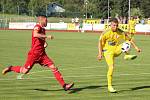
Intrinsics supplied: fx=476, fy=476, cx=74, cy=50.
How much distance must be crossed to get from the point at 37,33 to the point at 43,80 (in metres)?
3.01

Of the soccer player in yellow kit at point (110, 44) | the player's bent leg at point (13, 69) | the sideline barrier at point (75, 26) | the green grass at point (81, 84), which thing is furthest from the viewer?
the sideline barrier at point (75, 26)

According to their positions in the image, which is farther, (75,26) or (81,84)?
(75,26)

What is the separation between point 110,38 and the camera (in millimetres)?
A: 12570

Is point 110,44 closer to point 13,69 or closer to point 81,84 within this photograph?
point 81,84

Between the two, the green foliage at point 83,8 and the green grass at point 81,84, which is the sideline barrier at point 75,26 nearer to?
the green foliage at point 83,8

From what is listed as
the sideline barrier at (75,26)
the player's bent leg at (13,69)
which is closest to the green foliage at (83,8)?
the sideline barrier at (75,26)

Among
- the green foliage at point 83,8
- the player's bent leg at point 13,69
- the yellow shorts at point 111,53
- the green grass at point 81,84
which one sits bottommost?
the green grass at point 81,84

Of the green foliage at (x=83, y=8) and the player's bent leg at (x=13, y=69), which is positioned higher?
the green foliage at (x=83, y=8)

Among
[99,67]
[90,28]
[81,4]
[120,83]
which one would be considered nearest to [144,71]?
[99,67]

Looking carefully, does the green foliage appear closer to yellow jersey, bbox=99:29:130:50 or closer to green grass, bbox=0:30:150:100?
green grass, bbox=0:30:150:100

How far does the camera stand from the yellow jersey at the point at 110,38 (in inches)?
493

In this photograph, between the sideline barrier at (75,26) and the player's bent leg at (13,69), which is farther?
the sideline barrier at (75,26)

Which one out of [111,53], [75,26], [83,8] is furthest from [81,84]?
[83,8]

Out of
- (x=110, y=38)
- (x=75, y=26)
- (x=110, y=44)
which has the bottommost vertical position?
(x=75, y=26)
